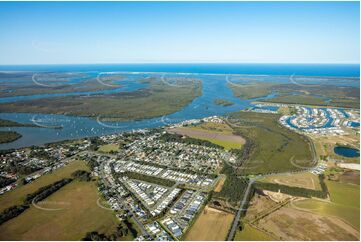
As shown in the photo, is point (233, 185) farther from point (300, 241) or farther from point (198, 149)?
point (198, 149)

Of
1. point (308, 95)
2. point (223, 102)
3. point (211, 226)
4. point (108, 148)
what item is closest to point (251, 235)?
point (211, 226)

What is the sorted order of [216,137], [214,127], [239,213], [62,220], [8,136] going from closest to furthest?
[62,220], [239,213], [216,137], [8,136], [214,127]

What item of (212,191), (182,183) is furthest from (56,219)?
(212,191)

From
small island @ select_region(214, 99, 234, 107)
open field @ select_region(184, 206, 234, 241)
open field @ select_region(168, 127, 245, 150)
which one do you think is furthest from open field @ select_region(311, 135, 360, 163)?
small island @ select_region(214, 99, 234, 107)

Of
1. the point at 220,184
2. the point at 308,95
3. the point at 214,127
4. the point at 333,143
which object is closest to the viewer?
the point at 220,184

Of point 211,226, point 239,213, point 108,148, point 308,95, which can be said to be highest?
point 239,213

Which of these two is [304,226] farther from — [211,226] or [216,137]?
[216,137]

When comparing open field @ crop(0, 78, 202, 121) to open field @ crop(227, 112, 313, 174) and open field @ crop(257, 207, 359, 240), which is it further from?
open field @ crop(257, 207, 359, 240)

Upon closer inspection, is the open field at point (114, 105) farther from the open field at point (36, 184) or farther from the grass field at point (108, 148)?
the open field at point (36, 184)
